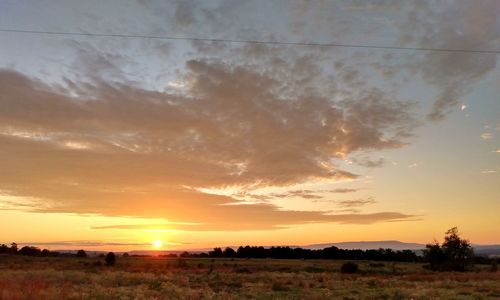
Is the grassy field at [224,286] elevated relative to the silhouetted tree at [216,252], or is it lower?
lower

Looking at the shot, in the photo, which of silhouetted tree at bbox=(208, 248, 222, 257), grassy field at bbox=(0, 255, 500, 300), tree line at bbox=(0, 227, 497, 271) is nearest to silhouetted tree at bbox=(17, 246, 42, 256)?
tree line at bbox=(0, 227, 497, 271)

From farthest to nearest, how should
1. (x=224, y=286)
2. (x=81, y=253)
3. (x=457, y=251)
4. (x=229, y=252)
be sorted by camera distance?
(x=229, y=252)
(x=81, y=253)
(x=457, y=251)
(x=224, y=286)

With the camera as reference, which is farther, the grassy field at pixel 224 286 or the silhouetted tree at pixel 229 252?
the silhouetted tree at pixel 229 252

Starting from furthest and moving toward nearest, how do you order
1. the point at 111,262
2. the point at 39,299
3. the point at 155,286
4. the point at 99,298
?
the point at 111,262 < the point at 155,286 < the point at 99,298 < the point at 39,299

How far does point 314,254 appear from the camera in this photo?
165 m

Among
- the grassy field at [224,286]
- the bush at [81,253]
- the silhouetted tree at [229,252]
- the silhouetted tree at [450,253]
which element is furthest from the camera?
the silhouetted tree at [229,252]

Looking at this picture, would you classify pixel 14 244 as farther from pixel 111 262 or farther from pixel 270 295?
pixel 270 295

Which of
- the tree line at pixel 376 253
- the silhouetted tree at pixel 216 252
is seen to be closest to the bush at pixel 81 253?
the tree line at pixel 376 253

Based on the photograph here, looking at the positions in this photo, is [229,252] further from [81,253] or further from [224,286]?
[224,286]

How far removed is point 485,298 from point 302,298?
1004 centimetres

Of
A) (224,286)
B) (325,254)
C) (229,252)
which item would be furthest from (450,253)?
(229,252)

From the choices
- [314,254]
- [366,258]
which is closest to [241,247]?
[314,254]

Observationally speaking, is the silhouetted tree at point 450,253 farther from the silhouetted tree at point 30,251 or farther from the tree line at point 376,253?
the silhouetted tree at point 30,251

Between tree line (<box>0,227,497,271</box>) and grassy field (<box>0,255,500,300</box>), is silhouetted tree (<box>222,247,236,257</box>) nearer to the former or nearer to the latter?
tree line (<box>0,227,497,271</box>)
